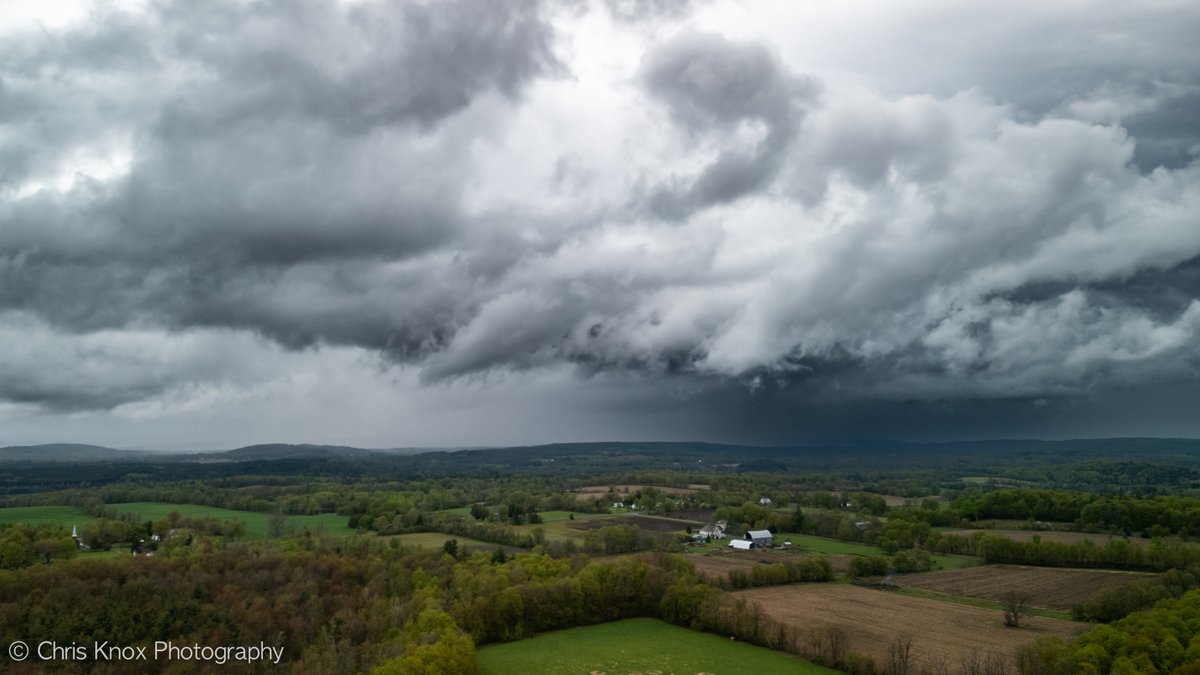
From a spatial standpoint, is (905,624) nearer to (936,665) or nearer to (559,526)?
(936,665)

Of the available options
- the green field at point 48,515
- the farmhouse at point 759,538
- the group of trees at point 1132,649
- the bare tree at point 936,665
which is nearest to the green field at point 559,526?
the farmhouse at point 759,538

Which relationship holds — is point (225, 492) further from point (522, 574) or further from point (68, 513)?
point (522, 574)

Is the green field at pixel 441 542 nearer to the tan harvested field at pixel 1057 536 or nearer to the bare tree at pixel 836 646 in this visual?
the bare tree at pixel 836 646

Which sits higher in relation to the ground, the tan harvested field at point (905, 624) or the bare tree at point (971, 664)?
the bare tree at point (971, 664)

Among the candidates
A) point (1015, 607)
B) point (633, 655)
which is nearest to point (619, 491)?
point (1015, 607)

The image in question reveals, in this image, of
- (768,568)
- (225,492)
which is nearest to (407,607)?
(768,568)

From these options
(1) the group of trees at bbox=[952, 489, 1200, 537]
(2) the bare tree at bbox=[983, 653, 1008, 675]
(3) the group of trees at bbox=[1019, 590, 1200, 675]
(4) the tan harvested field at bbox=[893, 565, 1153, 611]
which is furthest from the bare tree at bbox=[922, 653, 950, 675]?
(1) the group of trees at bbox=[952, 489, 1200, 537]

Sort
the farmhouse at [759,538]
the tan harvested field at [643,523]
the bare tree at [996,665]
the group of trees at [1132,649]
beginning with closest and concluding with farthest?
the group of trees at [1132,649], the bare tree at [996,665], the farmhouse at [759,538], the tan harvested field at [643,523]

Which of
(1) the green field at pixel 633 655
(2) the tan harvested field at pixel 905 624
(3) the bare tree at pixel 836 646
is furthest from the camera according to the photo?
(2) the tan harvested field at pixel 905 624
